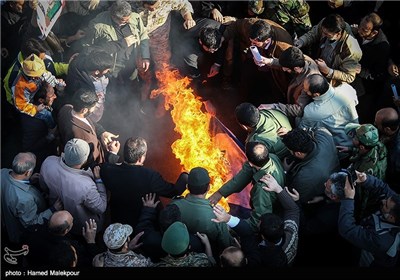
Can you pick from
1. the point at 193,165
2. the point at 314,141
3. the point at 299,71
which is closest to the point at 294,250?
the point at 314,141

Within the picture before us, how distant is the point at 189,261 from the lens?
549 cm

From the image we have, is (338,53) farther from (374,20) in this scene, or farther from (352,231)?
(352,231)


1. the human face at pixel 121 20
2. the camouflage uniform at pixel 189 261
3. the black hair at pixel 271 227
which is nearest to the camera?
the black hair at pixel 271 227

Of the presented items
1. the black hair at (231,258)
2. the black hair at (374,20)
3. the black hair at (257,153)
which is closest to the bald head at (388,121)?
the black hair at (374,20)

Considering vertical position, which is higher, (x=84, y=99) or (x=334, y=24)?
(x=334, y=24)

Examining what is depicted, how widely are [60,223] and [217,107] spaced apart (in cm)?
252

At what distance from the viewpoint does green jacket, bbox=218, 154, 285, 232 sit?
5.80 meters

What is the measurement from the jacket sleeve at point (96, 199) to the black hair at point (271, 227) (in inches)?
69.6

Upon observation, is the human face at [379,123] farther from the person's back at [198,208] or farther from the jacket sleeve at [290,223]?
the person's back at [198,208]

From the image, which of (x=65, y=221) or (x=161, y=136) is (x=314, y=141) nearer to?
(x=161, y=136)

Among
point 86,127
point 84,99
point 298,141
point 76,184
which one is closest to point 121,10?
point 84,99

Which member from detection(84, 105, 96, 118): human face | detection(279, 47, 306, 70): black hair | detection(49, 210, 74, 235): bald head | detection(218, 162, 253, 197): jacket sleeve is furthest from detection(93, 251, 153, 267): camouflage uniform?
detection(279, 47, 306, 70): black hair

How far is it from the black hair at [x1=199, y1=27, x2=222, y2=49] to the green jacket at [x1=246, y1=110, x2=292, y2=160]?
111 centimetres

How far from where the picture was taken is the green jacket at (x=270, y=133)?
6148mm
